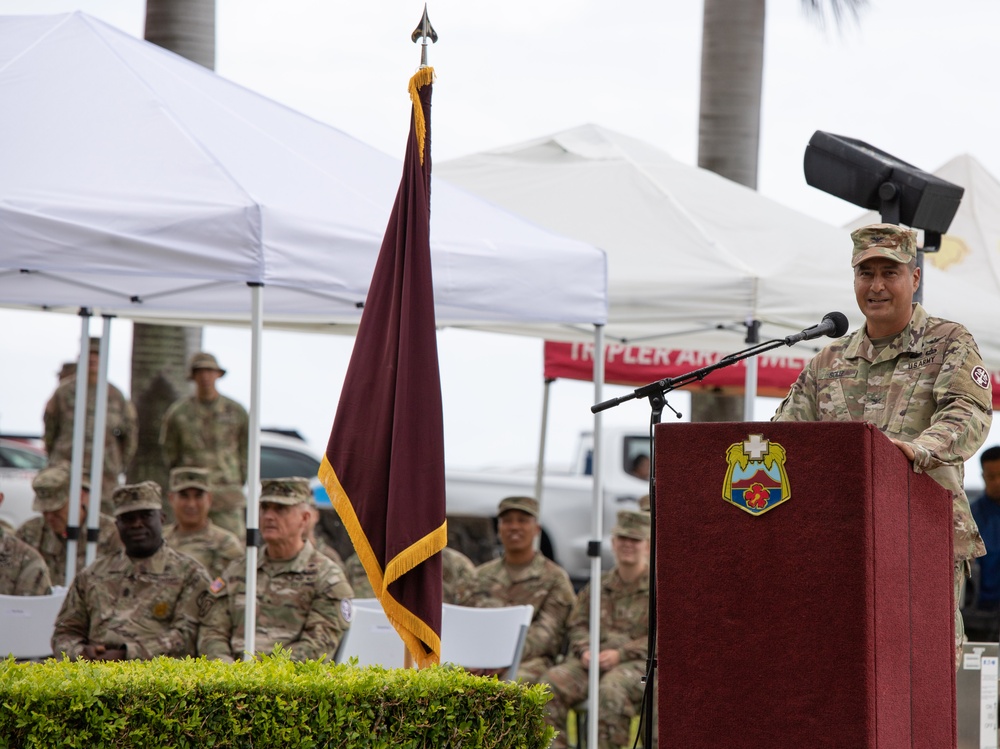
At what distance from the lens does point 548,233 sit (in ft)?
23.7

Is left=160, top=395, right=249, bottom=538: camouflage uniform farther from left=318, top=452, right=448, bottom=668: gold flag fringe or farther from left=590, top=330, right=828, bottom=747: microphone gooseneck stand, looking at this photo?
left=590, top=330, right=828, bottom=747: microphone gooseneck stand

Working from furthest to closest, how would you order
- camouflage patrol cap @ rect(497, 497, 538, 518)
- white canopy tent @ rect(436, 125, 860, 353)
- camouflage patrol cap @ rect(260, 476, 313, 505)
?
camouflage patrol cap @ rect(497, 497, 538, 518)
white canopy tent @ rect(436, 125, 860, 353)
camouflage patrol cap @ rect(260, 476, 313, 505)

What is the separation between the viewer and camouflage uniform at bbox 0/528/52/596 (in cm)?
825

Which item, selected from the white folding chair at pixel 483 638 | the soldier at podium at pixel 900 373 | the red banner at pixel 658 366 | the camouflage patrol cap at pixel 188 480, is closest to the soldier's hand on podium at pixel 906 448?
the soldier at podium at pixel 900 373

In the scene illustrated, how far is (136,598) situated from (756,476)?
4836 mm

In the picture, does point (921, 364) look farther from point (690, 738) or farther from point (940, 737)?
point (690, 738)

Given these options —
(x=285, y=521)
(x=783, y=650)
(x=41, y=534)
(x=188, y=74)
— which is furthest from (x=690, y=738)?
(x=41, y=534)

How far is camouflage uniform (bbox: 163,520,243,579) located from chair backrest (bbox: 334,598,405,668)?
7.21 feet

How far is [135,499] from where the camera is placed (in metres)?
7.79

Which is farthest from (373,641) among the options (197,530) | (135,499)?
(197,530)

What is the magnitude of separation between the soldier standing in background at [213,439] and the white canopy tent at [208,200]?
3097 millimetres

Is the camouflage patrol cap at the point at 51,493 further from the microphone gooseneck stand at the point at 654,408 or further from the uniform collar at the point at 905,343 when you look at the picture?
the uniform collar at the point at 905,343

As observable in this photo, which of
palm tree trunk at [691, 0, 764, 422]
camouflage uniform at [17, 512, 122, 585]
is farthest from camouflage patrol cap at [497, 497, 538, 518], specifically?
palm tree trunk at [691, 0, 764, 422]

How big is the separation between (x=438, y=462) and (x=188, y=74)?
3408mm
